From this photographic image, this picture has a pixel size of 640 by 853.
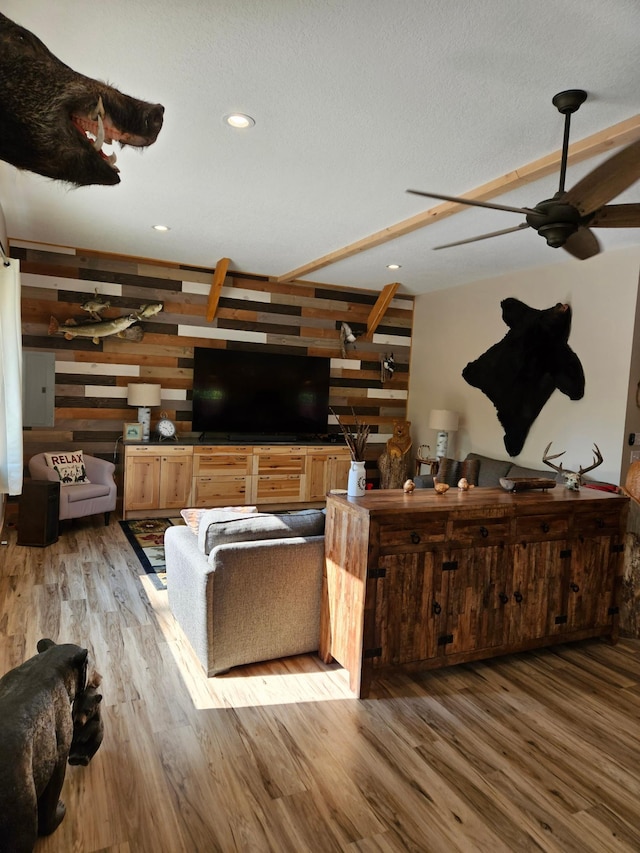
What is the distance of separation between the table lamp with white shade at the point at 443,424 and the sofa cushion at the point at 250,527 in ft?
11.7

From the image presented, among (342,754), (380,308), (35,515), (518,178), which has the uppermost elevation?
(518,178)

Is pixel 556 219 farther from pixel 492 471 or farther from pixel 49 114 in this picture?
pixel 492 471

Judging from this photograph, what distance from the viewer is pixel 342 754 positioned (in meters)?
2.32

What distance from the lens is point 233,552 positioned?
2.82m

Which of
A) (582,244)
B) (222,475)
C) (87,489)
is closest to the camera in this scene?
(582,244)

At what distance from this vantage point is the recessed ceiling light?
2.66 m

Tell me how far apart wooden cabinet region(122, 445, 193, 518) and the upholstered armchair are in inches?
9.7

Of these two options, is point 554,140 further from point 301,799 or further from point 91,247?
point 91,247

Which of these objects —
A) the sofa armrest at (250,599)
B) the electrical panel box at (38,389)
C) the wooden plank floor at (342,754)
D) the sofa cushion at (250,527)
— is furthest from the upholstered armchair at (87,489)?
the sofa cushion at (250,527)

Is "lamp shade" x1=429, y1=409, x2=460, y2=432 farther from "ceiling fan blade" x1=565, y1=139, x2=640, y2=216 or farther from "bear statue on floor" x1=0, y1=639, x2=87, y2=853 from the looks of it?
"bear statue on floor" x1=0, y1=639, x2=87, y2=853

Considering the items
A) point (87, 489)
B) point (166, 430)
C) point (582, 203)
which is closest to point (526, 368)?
point (582, 203)

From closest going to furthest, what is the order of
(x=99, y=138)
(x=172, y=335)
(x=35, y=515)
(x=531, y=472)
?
(x=99, y=138), (x=35, y=515), (x=531, y=472), (x=172, y=335)

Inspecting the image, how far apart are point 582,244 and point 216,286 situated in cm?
431

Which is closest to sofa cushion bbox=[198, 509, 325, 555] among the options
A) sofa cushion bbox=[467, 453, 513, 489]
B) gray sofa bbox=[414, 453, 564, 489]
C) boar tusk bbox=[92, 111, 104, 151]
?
gray sofa bbox=[414, 453, 564, 489]
